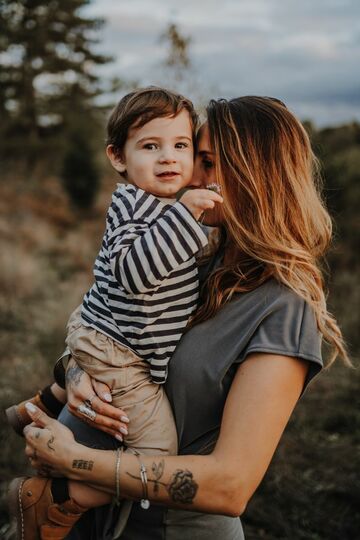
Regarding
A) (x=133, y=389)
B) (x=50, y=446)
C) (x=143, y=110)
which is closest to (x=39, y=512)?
(x=50, y=446)

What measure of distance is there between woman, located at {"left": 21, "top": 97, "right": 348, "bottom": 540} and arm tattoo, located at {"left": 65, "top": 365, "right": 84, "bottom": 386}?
0.04 ft

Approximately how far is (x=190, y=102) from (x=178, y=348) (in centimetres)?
97

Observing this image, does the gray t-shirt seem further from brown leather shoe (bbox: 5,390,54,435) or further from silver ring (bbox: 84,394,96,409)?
brown leather shoe (bbox: 5,390,54,435)

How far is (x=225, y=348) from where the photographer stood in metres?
1.68

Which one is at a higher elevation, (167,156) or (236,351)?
(167,156)

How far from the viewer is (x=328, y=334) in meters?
1.75

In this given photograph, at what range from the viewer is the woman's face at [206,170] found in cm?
192

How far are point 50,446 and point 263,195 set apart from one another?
3.56 ft

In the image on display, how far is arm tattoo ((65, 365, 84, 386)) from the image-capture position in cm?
189

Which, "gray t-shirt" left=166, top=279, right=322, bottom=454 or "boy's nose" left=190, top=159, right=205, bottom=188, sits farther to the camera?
"boy's nose" left=190, top=159, right=205, bottom=188

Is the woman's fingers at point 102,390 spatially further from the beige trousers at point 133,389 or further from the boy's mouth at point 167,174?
the boy's mouth at point 167,174

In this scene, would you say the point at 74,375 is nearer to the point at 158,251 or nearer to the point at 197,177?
the point at 158,251

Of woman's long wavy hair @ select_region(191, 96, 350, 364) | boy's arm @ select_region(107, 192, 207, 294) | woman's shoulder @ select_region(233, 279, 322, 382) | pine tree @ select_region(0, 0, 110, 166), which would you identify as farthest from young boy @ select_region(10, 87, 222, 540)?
pine tree @ select_region(0, 0, 110, 166)

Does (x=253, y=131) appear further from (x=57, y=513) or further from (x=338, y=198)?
(x=338, y=198)
